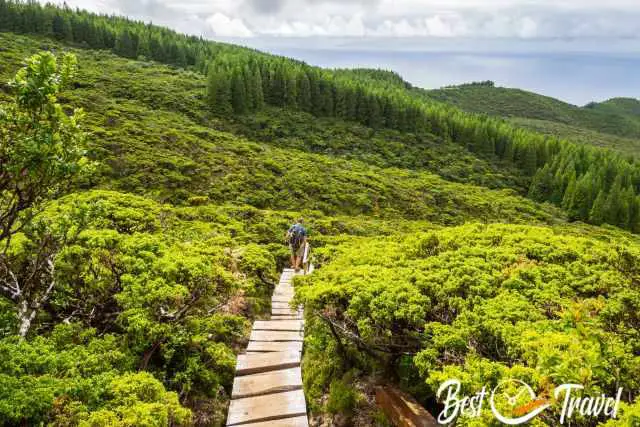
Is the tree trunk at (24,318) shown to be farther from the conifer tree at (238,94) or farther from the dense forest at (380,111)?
the conifer tree at (238,94)

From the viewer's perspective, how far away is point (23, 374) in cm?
587

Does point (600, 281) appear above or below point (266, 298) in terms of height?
above

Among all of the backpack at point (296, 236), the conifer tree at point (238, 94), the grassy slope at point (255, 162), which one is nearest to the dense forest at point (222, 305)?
the backpack at point (296, 236)

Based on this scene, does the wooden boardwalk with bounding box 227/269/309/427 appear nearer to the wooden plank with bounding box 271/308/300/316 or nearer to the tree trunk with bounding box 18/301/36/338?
A: the wooden plank with bounding box 271/308/300/316

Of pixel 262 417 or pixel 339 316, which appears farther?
pixel 339 316

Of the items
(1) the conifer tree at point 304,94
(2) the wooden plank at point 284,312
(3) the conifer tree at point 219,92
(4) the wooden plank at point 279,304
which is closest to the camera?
(2) the wooden plank at point 284,312

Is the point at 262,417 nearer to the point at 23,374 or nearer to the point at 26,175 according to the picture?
the point at 23,374

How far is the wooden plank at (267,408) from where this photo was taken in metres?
7.13

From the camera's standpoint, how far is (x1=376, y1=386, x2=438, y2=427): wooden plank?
6117 millimetres

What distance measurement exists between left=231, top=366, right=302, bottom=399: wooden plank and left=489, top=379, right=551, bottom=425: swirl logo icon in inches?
178

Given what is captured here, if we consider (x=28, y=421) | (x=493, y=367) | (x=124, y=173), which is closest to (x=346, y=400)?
(x=493, y=367)

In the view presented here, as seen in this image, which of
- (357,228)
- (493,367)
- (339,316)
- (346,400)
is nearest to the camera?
(493,367)

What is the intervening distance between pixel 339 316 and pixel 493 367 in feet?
11.7

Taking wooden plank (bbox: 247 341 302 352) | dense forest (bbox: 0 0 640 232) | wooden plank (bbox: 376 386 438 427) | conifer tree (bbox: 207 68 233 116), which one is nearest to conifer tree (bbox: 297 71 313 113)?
dense forest (bbox: 0 0 640 232)
